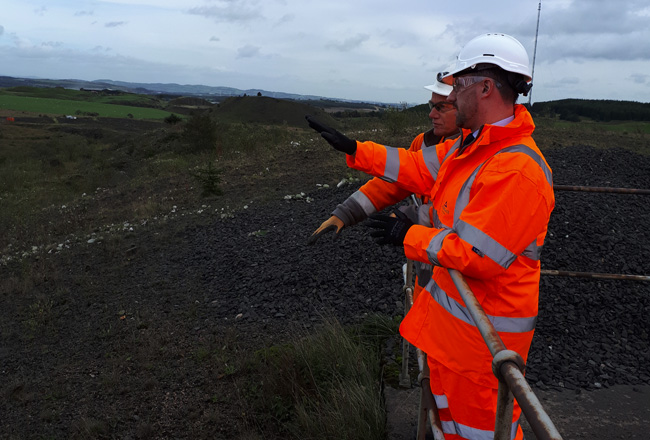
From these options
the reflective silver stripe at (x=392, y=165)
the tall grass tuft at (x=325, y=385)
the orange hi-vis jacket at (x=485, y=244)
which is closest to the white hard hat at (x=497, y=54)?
the orange hi-vis jacket at (x=485, y=244)

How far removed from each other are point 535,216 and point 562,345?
8.88ft

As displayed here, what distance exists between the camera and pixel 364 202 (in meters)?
2.87

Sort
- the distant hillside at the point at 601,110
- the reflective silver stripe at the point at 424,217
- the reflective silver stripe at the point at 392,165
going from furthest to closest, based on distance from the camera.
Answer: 1. the distant hillside at the point at 601,110
2. the reflective silver stripe at the point at 392,165
3. the reflective silver stripe at the point at 424,217

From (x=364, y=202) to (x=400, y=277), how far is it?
2.58 meters

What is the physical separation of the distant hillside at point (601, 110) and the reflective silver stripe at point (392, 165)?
46.5 m

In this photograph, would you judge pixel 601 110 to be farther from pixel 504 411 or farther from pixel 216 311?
pixel 504 411

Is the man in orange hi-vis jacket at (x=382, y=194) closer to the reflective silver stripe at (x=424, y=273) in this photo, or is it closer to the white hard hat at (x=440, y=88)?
the white hard hat at (x=440, y=88)

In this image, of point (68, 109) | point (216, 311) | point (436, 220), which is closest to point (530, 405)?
point (436, 220)

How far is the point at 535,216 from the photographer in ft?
5.40

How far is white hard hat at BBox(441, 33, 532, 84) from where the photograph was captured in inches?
75.0

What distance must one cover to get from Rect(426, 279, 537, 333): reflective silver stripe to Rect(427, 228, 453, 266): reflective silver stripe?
0.72 feet

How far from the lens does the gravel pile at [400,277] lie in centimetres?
377

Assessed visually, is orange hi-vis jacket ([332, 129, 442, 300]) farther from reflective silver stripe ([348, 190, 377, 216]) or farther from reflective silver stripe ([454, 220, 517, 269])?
reflective silver stripe ([454, 220, 517, 269])

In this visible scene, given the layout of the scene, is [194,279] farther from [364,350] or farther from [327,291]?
[364,350]
